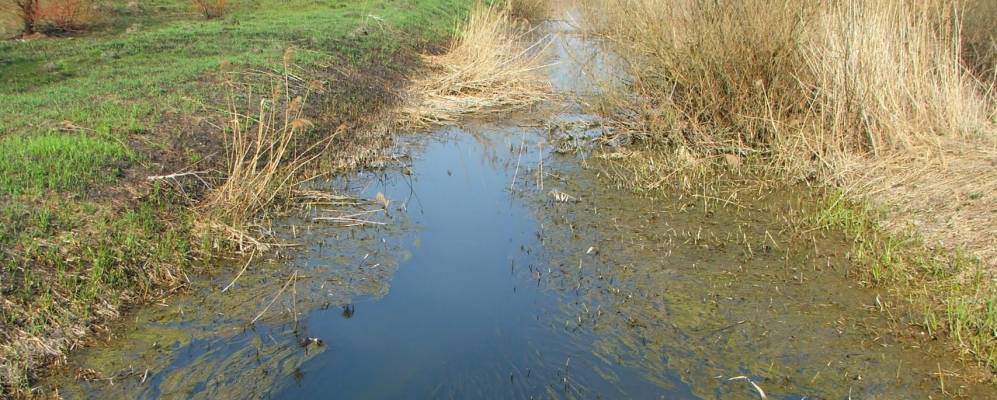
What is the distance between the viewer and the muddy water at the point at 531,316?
4.25 metres

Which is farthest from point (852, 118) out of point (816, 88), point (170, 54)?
point (170, 54)

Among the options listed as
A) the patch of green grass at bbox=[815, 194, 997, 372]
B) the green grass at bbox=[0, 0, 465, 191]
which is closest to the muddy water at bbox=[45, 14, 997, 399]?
the patch of green grass at bbox=[815, 194, 997, 372]

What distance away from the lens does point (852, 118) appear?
726 cm

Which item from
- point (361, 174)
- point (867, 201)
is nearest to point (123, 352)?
point (361, 174)

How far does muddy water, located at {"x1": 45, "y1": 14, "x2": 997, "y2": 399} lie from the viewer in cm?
425

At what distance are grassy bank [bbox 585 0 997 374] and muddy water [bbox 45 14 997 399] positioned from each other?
17.6 inches

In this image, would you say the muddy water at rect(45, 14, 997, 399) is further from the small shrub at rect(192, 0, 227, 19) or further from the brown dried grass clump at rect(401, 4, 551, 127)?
the small shrub at rect(192, 0, 227, 19)

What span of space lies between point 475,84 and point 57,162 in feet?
21.6

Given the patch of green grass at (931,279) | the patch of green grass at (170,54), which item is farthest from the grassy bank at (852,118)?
the patch of green grass at (170,54)

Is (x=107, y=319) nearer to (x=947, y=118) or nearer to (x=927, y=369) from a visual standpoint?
(x=927, y=369)

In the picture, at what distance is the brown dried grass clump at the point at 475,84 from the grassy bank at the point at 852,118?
2.63 m

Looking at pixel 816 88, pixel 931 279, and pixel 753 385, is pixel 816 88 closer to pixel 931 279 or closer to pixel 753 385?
pixel 931 279

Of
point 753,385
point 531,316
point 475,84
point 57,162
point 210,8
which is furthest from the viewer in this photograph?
point 210,8

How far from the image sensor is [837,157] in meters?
7.32
